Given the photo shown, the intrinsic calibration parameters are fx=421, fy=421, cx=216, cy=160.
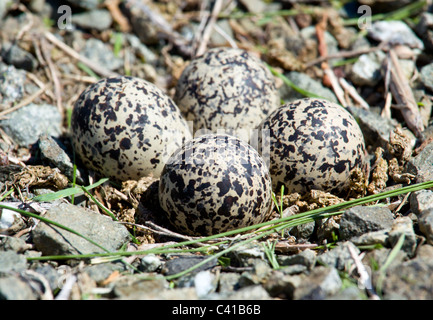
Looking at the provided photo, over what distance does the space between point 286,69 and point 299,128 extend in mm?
1678

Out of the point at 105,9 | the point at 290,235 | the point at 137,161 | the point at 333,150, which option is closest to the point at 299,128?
the point at 333,150

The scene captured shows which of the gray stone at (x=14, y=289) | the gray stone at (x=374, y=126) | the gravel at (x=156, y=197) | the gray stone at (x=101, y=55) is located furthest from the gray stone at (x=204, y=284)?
the gray stone at (x=101, y=55)

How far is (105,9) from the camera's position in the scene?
5.37 m

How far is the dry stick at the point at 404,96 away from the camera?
4123mm

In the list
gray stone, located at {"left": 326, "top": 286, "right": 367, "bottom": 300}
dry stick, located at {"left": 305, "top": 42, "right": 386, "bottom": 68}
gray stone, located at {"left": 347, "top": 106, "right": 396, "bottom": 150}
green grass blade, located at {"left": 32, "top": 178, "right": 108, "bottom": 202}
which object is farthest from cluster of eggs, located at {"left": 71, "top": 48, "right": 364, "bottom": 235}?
dry stick, located at {"left": 305, "top": 42, "right": 386, "bottom": 68}

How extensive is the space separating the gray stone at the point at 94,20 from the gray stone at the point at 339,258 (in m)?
4.02

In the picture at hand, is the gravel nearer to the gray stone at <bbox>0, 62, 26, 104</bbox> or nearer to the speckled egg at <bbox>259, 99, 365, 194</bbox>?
the gray stone at <bbox>0, 62, 26, 104</bbox>

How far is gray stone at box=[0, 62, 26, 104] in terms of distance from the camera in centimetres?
430

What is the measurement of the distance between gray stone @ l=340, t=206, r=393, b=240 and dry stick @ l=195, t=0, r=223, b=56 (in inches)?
110

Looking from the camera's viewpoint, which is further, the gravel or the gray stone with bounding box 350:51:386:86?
the gray stone with bounding box 350:51:386:86

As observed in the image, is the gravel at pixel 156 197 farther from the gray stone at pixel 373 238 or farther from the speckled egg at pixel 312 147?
the speckled egg at pixel 312 147

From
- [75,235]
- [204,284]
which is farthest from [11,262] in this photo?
[204,284]

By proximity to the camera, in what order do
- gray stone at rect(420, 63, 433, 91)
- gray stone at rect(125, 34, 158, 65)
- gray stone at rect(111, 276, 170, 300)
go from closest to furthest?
gray stone at rect(111, 276, 170, 300) < gray stone at rect(420, 63, 433, 91) < gray stone at rect(125, 34, 158, 65)

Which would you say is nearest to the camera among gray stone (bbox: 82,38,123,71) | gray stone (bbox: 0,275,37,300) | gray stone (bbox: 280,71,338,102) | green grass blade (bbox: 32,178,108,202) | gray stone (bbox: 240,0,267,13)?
gray stone (bbox: 0,275,37,300)
